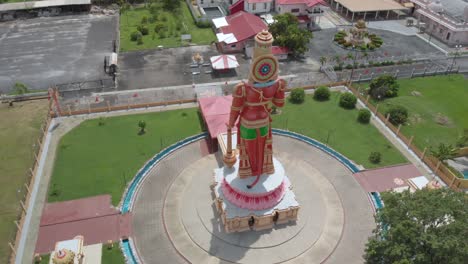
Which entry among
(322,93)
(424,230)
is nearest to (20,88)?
(322,93)

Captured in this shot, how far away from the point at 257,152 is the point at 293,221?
25.9 feet

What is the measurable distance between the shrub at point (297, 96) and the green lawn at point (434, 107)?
11.2m

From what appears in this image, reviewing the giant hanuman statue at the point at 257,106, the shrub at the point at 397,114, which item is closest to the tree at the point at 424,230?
the giant hanuman statue at the point at 257,106

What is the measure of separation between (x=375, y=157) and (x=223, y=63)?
28544mm

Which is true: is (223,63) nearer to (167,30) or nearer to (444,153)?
(167,30)

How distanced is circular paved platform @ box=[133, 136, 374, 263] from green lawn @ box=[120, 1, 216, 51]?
1315 inches

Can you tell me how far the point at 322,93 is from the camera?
55219mm

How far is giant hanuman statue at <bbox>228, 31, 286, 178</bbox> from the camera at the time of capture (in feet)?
98.6

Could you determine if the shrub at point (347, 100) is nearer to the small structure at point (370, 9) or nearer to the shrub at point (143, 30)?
the small structure at point (370, 9)

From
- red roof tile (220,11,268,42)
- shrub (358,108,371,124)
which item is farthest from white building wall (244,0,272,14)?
shrub (358,108,371,124)

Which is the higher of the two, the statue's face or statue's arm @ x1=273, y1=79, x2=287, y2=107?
the statue's face

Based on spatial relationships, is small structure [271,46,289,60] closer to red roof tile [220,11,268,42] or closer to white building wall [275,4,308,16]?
red roof tile [220,11,268,42]

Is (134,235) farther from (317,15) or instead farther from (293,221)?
(317,15)

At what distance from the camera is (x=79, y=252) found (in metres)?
33.1
